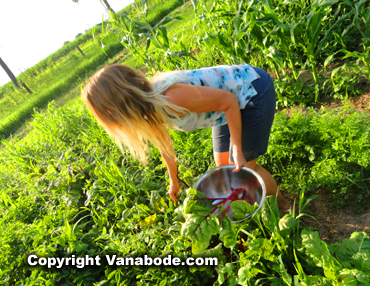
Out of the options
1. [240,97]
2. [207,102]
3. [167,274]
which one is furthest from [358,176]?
[167,274]

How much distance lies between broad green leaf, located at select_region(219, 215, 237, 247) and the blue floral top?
576mm

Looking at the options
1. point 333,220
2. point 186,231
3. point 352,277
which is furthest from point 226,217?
point 333,220

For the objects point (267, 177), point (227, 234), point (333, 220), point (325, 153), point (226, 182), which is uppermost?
point (227, 234)

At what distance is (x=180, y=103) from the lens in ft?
3.81

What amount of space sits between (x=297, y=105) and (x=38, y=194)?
2892mm

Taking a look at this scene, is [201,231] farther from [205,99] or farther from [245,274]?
[205,99]

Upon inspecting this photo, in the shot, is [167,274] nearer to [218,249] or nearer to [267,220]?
[218,249]

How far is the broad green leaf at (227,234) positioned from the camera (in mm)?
1053

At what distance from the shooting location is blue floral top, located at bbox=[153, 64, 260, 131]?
51.5 inches

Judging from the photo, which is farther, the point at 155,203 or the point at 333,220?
the point at 155,203

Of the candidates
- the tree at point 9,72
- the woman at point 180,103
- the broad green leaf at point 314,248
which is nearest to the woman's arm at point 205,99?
the woman at point 180,103

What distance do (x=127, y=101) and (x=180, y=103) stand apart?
0.86 ft

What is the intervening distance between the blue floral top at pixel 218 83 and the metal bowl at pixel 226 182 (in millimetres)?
319

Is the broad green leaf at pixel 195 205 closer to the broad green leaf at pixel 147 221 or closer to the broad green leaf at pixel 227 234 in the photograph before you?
the broad green leaf at pixel 227 234
